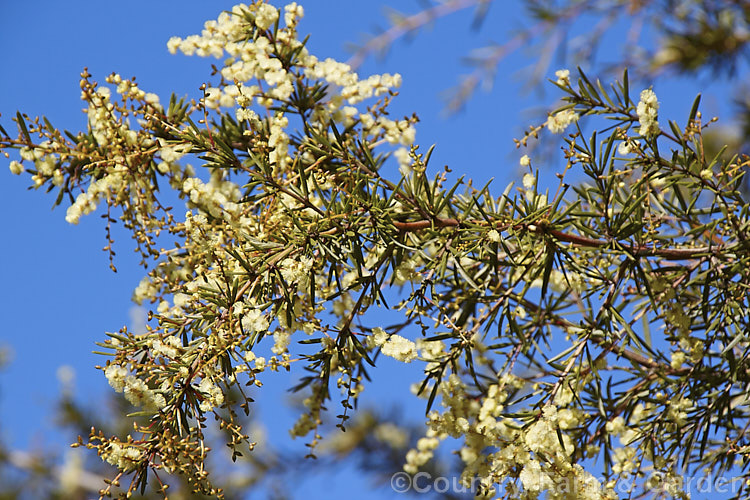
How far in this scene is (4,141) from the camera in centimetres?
164

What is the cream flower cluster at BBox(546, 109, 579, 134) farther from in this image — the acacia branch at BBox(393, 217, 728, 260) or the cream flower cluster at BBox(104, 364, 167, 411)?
the cream flower cluster at BBox(104, 364, 167, 411)

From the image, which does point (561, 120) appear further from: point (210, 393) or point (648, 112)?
point (210, 393)

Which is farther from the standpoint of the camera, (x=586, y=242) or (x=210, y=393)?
(x=586, y=242)

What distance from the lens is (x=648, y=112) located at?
4.72 feet

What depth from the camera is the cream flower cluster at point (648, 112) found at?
143cm

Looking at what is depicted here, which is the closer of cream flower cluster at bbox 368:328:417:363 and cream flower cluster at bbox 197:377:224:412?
cream flower cluster at bbox 197:377:224:412

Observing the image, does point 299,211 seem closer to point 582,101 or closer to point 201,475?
point 201,475

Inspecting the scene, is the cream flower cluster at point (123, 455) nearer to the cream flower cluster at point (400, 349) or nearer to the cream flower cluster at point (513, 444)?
the cream flower cluster at point (400, 349)

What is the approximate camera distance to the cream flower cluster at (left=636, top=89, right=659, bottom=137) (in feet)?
4.69
